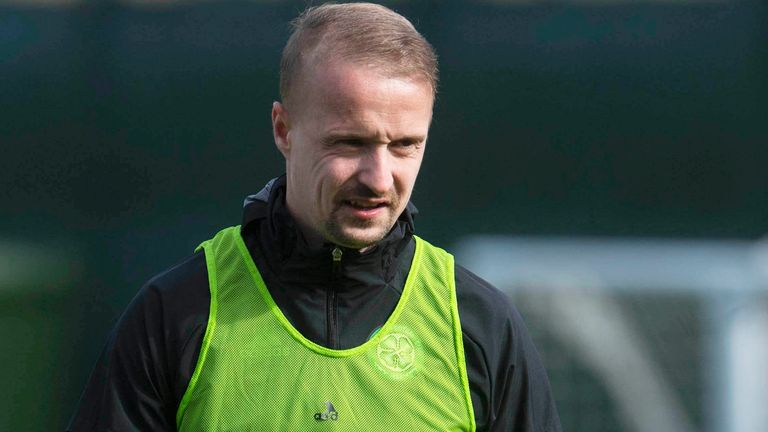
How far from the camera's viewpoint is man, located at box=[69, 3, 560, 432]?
1.90 m

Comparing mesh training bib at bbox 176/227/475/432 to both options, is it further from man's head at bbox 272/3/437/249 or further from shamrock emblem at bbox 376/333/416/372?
man's head at bbox 272/3/437/249

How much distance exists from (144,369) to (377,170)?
Answer: 1.46 feet

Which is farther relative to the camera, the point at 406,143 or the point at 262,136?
the point at 262,136

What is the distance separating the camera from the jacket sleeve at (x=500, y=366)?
199cm

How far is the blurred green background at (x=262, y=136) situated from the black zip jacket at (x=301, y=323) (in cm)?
189

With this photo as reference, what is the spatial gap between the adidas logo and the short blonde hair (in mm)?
467

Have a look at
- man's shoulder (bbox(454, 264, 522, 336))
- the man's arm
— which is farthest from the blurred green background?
the man's arm

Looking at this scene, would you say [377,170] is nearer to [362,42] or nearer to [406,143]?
[406,143]

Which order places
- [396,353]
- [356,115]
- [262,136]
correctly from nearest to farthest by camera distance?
1. [356,115]
2. [396,353]
3. [262,136]

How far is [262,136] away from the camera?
398 cm

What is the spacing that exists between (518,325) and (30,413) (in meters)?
2.23

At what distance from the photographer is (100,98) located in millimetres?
3980

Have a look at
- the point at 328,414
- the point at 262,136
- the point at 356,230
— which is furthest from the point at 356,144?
the point at 262,136

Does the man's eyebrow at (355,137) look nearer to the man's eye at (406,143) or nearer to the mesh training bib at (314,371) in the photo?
the man's eye at (406,143)
